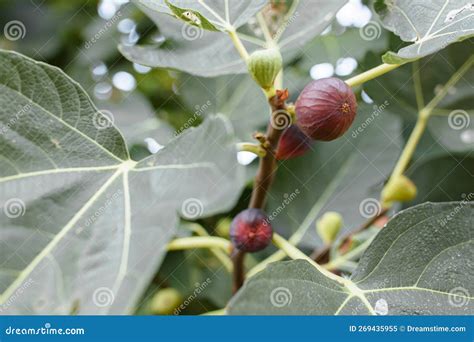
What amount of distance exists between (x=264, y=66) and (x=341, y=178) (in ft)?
1.65

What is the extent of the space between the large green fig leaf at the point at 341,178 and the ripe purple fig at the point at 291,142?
32 centimetres

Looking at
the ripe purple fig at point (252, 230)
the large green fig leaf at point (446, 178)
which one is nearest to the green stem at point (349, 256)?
the large green fig leaf at point (446, 178)

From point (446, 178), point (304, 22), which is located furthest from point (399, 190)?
point (304, 22)

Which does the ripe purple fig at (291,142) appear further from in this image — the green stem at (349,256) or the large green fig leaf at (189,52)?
the green stem at (349,256)

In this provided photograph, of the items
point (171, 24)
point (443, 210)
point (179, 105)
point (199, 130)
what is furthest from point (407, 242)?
point (179, 105)

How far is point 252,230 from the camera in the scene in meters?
0.82

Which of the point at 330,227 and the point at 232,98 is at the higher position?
the point at 232,98

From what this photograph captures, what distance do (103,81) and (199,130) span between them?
0.69m

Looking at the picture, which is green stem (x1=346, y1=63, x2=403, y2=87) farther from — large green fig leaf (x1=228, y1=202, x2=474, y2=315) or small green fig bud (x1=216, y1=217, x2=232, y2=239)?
small green fig bud (x1=216, y1=217, x2=232, y2=239)

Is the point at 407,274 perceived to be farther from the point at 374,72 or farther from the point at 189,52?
the point at 189,52

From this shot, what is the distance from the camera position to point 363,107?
44.8 inches

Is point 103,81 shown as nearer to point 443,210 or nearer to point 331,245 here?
point 331,245

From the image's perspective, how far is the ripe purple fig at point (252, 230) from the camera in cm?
82
